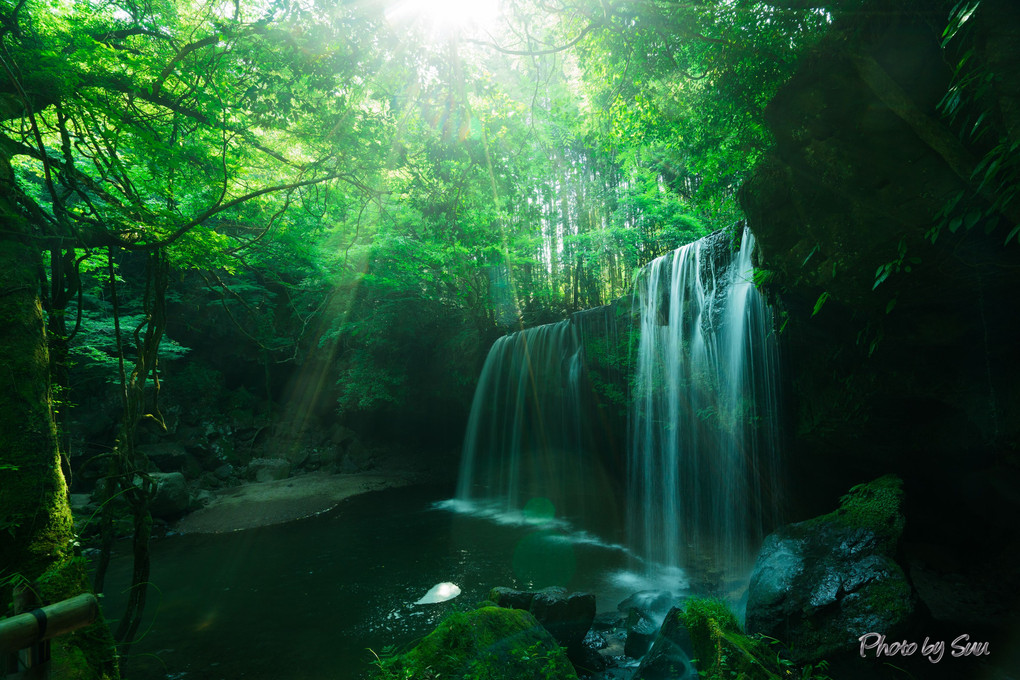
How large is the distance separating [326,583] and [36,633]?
6.38 m

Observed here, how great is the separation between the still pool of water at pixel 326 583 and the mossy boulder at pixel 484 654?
186 cm

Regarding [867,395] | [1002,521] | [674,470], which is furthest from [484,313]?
[1002,521]

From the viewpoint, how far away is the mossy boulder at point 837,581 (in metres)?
3.76

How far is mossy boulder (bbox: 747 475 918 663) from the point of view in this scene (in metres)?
3.76

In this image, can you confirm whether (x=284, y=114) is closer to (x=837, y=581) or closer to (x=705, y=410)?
(x=837, y=581)

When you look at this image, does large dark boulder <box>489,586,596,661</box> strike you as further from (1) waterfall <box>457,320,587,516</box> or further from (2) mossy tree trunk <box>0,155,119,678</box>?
(1) waterfall <box>457,320,587,516</box>

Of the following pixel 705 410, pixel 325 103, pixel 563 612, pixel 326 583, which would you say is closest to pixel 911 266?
pixel 705 410

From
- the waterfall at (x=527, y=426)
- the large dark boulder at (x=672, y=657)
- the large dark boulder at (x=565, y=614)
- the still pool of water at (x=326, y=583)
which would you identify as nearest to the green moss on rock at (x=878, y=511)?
the large dark boulder at (x=672, y=657)

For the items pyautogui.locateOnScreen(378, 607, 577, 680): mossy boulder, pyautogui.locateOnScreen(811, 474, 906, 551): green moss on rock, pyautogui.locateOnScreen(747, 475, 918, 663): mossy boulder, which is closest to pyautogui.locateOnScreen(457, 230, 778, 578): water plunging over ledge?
pyautogui.locateOnScreen(811, 474, 906, 551): green moss on rock

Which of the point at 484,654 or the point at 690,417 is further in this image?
the point at 690,417

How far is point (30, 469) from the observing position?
2.71m

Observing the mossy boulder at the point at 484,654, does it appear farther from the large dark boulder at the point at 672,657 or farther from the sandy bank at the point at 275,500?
the sandy bank at the point at 275,500

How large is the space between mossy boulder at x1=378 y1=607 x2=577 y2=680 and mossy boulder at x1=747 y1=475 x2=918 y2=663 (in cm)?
207

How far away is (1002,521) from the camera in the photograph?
5.45m
